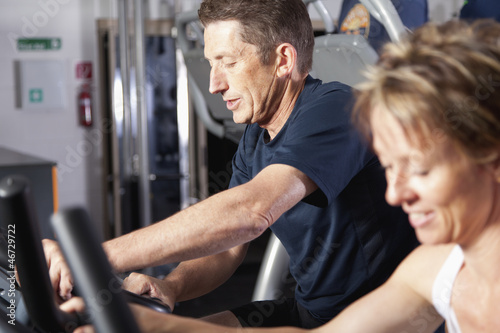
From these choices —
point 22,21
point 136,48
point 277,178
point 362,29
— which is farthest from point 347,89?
point 22,21

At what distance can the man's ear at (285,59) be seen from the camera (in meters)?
1.48

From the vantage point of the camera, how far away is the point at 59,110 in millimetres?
5148

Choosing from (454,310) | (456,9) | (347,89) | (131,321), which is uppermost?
(456,9)

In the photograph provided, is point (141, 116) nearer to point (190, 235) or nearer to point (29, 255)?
point (190, 235)

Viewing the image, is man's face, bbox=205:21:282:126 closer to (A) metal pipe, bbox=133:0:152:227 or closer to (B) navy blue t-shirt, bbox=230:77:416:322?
(B) navy blue t-shirt, bbox=230:77:416:322

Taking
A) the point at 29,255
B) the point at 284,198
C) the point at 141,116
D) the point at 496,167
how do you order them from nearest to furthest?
the point at 29,255 → the point at 496,167 → the point at 284,198 → the point at 141,116

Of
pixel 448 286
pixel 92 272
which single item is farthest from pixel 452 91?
pixel 92 272

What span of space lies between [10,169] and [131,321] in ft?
8.92

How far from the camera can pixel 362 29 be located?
273 cm

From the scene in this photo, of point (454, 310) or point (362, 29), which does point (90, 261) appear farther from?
point (362, 29)

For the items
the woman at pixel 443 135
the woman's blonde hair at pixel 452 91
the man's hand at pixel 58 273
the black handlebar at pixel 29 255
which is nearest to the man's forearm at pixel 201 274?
the man's hand at pixel 58 273

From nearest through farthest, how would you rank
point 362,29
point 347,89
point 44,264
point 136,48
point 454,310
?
point 44,264, point 454,310, point 347,89, point 362,29, point 136,48

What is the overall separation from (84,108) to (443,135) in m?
4.75

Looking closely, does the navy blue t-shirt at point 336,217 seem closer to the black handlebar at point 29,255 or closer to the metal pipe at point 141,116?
the black handlebar at point 29,255
